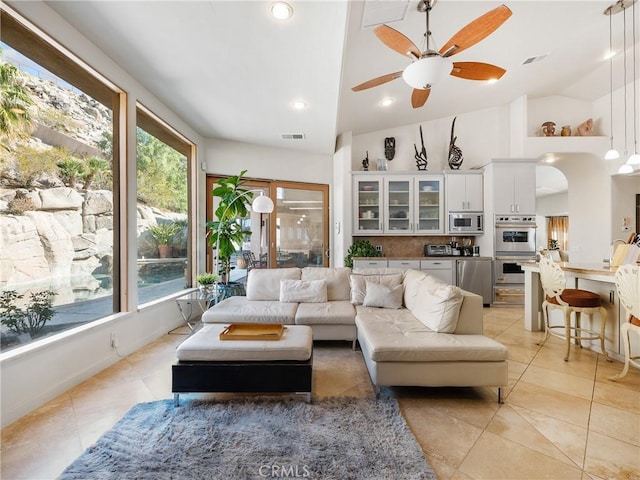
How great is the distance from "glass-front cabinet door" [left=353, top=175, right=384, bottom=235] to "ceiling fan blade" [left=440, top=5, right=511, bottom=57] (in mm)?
3305

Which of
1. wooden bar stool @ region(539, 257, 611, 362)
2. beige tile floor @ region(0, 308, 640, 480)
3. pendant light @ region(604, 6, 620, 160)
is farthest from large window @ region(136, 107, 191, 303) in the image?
pendant light @ region(604, 6, 620, 160)

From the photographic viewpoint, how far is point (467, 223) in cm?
543

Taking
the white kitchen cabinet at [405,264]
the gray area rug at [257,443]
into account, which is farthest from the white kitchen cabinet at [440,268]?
the gray area rug at [257,443]

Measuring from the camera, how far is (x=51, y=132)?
234 centimetres

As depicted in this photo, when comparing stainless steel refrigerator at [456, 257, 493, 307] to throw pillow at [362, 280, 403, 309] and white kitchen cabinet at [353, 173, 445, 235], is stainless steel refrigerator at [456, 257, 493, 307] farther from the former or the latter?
throw pillow at [362, 280, 403, 309]

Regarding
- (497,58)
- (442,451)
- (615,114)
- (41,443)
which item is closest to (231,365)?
(41,443)

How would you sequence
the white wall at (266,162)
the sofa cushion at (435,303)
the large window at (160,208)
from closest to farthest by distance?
the sofa cushion at (435,303), the large window at (160,208), the white wall at (266,162)

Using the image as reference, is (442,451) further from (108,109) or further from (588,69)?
(588,69)

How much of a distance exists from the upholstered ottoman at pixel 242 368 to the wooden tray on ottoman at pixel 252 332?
72mm

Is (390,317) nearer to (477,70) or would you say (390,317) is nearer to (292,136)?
(477,70)

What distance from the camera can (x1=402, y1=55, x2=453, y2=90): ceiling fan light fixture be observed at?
2.04m

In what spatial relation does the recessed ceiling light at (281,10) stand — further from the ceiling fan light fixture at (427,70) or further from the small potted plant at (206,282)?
the small potted plant at (206,282)

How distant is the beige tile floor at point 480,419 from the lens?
155 centimetres

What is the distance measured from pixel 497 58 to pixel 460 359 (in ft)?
13.1
